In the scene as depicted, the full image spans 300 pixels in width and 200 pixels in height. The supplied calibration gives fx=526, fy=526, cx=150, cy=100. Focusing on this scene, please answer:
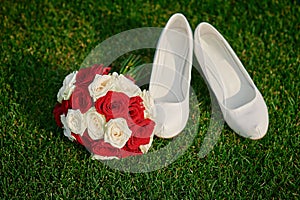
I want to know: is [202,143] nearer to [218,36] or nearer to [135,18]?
[218,36]

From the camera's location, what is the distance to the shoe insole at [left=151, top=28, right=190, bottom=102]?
2.03 metres

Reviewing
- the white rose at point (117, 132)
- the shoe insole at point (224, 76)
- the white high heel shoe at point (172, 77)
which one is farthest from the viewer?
the shoe insole at point (224, 76)

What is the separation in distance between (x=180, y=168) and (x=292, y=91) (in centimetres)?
62

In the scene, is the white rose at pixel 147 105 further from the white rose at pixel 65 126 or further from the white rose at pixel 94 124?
the white rose at pixel 65 126

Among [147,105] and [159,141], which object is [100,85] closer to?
[147,105]

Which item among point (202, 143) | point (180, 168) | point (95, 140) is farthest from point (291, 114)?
point (95, 140)

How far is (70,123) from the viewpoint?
5.65 feet

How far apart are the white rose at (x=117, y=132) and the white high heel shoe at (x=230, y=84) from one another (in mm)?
452

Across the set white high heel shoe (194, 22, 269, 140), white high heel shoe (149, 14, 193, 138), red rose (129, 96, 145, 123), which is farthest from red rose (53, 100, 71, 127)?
white high heel shoe (194, 22, 269, 140)

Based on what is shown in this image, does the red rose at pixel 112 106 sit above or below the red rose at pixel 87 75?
below

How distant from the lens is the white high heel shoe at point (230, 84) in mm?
1918

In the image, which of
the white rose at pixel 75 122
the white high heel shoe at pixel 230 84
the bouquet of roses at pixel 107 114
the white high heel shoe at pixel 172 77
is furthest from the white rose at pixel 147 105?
the white high heel shoe at pixel 230 84

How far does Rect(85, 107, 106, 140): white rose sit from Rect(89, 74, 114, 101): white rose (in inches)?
1.9

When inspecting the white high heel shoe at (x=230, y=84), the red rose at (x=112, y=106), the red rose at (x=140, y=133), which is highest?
the red rose at (x=112, y=106)
